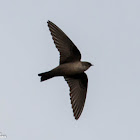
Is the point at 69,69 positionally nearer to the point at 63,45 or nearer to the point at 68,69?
the point at 68,69

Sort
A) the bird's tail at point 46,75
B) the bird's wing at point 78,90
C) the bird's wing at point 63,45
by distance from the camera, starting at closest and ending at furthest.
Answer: the bird's tail at point 46,75, the bird's wing at point 63,45, the bird's wing at point 78,90

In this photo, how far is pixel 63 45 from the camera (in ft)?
37.7

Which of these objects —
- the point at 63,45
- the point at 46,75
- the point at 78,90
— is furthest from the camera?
the point at 78,90

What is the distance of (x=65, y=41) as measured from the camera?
37.7 ft

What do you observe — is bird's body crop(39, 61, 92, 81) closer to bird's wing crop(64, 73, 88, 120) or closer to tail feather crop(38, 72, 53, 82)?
tail feather crop(38, 72, 53, 82)

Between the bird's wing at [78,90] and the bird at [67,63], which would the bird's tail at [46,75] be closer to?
the bird at [67,63]

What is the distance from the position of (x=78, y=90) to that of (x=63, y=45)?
128 centimetres

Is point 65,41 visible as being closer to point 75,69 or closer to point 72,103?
point 75,69

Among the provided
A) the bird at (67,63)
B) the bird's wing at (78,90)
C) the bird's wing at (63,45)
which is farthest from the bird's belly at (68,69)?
the bird's wing at (78,90)

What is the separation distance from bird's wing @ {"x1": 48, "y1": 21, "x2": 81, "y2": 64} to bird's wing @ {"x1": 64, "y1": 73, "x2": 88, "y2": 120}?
614 millimetres

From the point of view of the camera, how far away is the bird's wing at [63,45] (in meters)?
11.4

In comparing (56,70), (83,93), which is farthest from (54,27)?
(83,93)

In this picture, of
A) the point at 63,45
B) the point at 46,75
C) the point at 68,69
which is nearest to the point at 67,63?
the point at 68,69

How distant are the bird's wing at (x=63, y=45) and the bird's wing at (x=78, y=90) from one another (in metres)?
0.61
